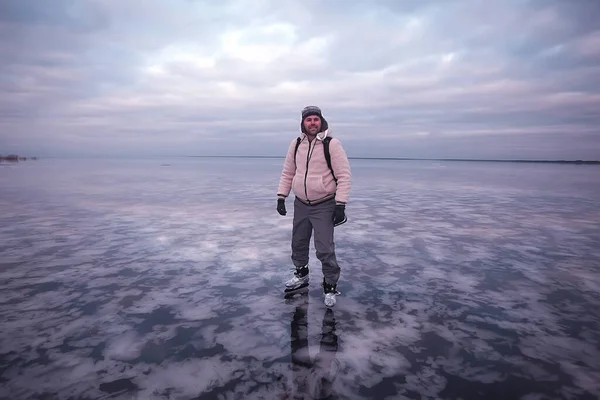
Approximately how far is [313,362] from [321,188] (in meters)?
1.85

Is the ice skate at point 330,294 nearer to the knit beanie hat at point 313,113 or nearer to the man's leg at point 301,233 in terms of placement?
the man's leg at point 301,233

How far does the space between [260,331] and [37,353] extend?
1.86m

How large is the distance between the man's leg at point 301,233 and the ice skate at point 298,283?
0.09 meters

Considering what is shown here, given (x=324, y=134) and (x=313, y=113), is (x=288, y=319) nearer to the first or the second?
(x=324, y=134)

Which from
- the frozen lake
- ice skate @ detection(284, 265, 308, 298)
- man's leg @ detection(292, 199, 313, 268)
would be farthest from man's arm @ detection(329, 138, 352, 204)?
the frozen lake

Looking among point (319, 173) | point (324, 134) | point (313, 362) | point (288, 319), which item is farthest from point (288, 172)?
point (313, 362)

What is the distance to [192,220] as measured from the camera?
31.0ft

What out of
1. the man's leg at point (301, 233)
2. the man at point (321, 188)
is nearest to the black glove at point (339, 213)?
the man at point (321, 188)

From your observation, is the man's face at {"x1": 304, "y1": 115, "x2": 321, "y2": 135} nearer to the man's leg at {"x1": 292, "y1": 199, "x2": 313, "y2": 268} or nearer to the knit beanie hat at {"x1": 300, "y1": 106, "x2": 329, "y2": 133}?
the knit beanie hat at {"x1": 300, "y1": 106, "x2": 329, "y2": 133}

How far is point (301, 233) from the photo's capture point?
4.41 meters

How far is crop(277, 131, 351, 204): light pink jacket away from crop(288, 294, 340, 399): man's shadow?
1.33 meters

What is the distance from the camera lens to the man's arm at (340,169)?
3.99m

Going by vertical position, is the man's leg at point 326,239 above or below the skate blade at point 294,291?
above

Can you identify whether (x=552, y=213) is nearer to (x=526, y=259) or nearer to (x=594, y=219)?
(x=594, y=219)
